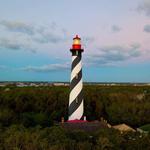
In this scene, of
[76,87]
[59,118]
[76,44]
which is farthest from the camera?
[59,118]

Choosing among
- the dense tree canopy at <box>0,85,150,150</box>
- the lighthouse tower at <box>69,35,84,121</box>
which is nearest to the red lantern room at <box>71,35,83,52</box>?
the lighthouse tower at <box>69,35,84,121</box>

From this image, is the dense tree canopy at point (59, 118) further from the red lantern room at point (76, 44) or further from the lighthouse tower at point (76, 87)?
the red lantern room at point (76, 44)

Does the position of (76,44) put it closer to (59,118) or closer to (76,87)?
(76,87)

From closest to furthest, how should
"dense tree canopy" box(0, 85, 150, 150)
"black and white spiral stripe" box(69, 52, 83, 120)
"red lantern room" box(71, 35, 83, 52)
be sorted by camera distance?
"dense tree canopy" box(0, 85, 150, 150) → "black and white spiral stripe" box(69, 52, 83, 120) → "red lantern room" box(71, 35, 83, 52)

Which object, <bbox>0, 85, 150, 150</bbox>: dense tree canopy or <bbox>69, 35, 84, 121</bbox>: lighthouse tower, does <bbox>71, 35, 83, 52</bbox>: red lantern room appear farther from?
<bbox>0, 85, 150, 150</bbox>: dense tree canopy

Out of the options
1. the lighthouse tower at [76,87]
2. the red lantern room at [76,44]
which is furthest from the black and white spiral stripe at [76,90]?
the red lantern room at [76,44]

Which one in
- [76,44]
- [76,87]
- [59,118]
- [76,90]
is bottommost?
[59,118]

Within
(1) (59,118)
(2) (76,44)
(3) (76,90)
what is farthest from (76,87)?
(1) (59,118)

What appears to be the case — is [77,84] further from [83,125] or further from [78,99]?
[83,125]
